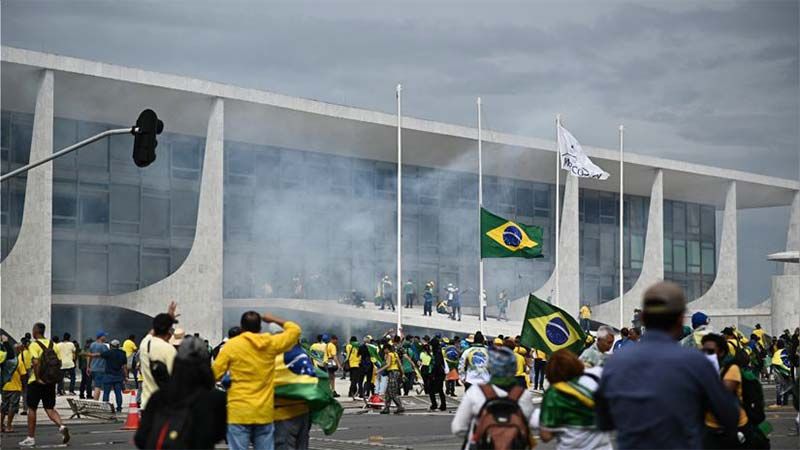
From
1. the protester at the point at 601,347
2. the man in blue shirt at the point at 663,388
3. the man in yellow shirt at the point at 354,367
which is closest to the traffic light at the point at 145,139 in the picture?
the protester at the point at 601,347

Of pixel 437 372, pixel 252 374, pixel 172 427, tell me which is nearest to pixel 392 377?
pixel 437 372

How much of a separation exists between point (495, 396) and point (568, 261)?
49.7 meters

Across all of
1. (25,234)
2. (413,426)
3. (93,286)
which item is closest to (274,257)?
(93,286)

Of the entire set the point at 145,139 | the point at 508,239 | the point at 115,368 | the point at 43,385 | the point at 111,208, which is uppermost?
the point at 145,139

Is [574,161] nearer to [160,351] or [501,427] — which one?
→ [160,351]

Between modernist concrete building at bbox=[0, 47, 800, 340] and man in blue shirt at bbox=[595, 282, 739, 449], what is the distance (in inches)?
1345

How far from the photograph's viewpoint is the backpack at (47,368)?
16391 millimetres

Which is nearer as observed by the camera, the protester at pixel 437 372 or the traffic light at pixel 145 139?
the traffic light at pixel 145 139

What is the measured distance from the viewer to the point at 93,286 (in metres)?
43.8

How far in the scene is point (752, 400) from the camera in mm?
9359

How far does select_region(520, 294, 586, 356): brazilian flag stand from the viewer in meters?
15.6

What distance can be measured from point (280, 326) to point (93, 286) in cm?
3548

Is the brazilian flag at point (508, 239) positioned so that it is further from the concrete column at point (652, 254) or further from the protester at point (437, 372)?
the concrete column at point (652, 254)

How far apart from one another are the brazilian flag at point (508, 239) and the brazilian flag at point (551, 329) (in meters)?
14.0
